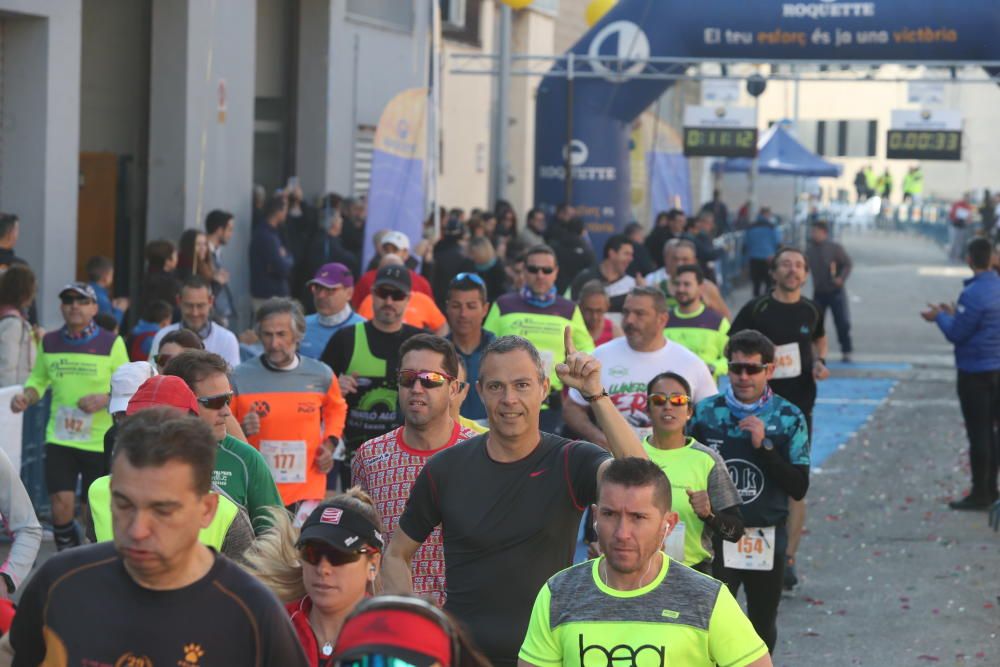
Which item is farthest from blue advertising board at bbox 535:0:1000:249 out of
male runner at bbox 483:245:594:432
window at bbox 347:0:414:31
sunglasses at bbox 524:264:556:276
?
sunglasses at bbox 524:264:556:276

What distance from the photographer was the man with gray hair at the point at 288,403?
29.4 ft

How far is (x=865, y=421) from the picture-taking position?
18219 millimetres

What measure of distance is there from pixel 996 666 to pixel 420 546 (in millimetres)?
4134

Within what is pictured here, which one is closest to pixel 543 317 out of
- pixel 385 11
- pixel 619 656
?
pixel 619 656

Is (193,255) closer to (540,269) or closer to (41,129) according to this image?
(41,129)

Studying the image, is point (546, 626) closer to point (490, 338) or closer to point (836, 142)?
point (490, 338)

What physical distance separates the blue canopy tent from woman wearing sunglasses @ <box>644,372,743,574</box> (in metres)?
34.1

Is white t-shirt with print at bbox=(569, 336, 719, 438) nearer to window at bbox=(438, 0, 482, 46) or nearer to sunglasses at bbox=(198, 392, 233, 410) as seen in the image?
sunglasses at bbox=(198, 392, 233, 410)

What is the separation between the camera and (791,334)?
11.1 metres

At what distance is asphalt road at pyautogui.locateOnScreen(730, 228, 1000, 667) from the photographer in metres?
9.39

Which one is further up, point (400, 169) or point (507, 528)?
point (400, 169)

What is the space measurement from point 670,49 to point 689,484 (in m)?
17.3

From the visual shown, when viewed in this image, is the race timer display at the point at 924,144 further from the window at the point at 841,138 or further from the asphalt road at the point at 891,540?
the window at the point at 841,138

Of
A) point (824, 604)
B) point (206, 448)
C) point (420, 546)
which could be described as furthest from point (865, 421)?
point (206, 448)
